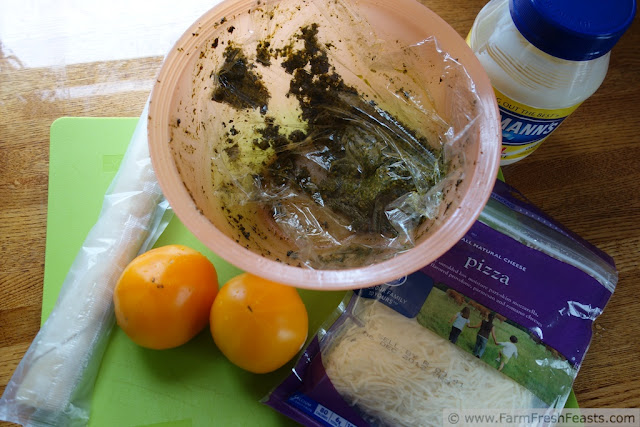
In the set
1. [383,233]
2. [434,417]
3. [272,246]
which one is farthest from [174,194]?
[434,417]

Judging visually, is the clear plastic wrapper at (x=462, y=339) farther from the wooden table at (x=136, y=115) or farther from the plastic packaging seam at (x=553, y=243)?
the wooden table at (x=136, y=115)

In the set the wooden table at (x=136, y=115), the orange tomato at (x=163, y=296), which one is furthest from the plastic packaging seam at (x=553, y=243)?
the orange tomato at (x=163, y=296)

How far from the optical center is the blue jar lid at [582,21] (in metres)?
0.58

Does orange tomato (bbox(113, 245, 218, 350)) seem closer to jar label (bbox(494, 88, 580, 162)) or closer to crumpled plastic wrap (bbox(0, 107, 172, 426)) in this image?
crumpled plastic wrap (bbox(0, 107, 172, 426))

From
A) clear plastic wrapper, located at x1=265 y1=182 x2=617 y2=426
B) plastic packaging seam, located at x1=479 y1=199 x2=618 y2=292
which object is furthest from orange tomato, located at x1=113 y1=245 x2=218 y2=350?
plastic packaging seam, located at x1=479 y1=199 x2=618 y2=292

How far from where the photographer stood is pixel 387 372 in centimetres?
68

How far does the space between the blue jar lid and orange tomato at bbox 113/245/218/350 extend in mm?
557

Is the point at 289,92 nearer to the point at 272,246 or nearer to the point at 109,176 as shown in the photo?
the point at 272,246

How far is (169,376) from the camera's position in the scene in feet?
2.43

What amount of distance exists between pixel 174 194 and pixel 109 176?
346mm

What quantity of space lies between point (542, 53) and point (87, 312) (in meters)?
0.74

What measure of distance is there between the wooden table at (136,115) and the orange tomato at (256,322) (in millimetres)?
342

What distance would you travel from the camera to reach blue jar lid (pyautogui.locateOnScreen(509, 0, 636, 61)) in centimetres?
58

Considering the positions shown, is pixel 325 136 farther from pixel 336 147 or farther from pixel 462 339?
pixel 462 339
